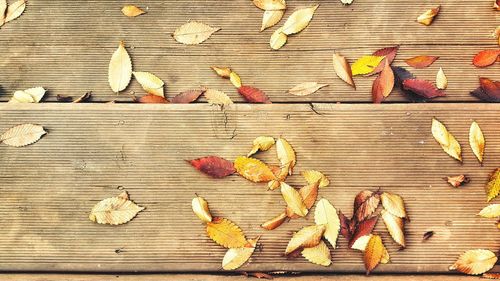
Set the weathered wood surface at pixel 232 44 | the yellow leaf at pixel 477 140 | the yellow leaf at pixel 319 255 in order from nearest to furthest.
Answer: the yellow leaf at pixel 319 255 < the yellow leaf at pixel 477 140 < the weathered wood surface at pixel 232 44

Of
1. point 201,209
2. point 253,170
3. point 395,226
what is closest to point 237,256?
point 201,209

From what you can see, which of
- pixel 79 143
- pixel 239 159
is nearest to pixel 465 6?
pixel 239 159

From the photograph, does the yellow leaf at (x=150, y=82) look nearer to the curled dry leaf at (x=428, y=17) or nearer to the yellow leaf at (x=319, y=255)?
the yellow leaf at (x=319, y=255)

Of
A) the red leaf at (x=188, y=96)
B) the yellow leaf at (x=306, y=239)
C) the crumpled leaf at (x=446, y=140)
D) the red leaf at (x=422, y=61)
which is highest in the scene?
the red leaf at (x=422, y=61)

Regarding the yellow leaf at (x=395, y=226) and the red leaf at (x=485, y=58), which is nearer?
the yellow leaf at (x=395, y=226)

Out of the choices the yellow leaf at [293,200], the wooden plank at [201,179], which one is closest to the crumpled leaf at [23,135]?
the wooden plank at [201,179]

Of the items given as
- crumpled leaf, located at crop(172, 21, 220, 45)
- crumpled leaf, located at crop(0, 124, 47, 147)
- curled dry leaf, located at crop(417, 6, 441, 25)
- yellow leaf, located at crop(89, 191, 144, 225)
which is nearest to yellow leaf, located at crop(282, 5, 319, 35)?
crumpled leaf, located at crop(172, 21, 220, 45)

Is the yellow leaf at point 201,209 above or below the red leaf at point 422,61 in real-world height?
below

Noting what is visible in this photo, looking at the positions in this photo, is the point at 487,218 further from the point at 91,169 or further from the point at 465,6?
the point at 91,169
